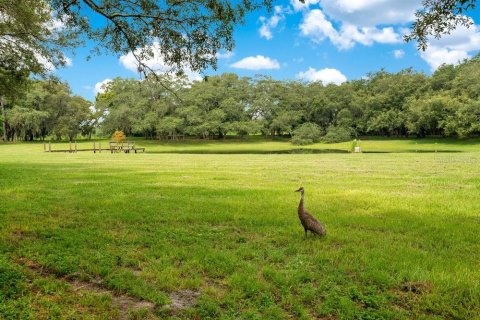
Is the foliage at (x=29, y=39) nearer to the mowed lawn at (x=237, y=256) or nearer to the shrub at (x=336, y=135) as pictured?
the mowed lawn at (x=237, y=256)

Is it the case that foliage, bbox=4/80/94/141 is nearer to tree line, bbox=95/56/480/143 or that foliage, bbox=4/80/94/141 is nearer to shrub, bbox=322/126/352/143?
tree line, bbox=95/56/480/143

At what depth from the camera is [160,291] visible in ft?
16.2

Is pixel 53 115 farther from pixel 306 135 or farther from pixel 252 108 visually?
pixel 306 135

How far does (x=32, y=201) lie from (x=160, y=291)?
7.20m

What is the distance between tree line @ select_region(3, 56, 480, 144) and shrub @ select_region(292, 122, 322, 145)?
19 centimetres

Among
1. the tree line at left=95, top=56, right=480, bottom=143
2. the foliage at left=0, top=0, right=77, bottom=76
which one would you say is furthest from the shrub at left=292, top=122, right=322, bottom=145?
the foliage at left=0, top=0, right=77, bottom=76

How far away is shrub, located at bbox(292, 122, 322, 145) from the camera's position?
6800 cm

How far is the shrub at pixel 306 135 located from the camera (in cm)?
6800

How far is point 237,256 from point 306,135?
65136mm

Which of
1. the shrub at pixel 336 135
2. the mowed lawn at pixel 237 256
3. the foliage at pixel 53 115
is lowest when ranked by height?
the mowed lawn at pixel 237 256

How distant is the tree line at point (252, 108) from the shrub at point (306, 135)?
7.4 inches

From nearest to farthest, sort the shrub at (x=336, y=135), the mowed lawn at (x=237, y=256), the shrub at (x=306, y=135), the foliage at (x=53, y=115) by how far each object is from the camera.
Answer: the mowed lawn at (x=237, y=256) < the shrub at (x=306, y=135) < the shrub at (x=336, y=135) < the foliage at (x=53, y=115)

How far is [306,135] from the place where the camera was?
229ft

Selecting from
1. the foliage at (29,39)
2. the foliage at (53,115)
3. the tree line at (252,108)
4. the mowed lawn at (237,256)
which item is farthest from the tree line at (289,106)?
the mowed lawn at (237,256)
